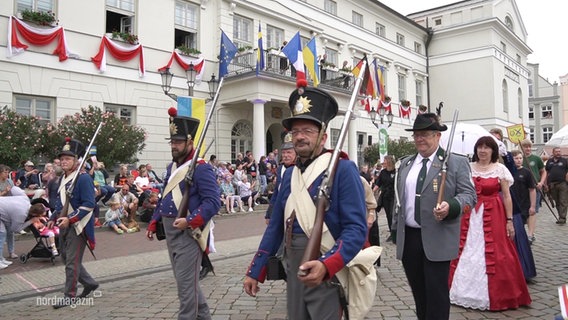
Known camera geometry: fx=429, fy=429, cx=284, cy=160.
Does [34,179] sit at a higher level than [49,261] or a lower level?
higher

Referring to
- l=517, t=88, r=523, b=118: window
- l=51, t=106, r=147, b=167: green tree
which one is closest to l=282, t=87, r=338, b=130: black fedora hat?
l=51, t=106, r=147, b=167: green tree

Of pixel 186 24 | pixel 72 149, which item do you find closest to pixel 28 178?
pixel 72 149

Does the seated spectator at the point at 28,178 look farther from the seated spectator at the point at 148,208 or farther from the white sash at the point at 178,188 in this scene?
the white sash at the point at 178,188

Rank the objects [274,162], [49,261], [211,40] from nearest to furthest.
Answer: [49,261]
[274,162]
[211,40]

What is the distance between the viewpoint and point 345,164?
269 centimetres

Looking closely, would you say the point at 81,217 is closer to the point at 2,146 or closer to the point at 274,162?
the point at 2,146

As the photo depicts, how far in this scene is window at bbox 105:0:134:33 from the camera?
16.7 metres

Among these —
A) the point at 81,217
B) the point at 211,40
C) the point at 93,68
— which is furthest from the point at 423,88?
the point at 81,217

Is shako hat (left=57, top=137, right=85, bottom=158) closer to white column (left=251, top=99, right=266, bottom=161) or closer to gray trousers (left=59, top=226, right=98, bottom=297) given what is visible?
gray trousers (left=59, top=226, right=98, bottom=297)

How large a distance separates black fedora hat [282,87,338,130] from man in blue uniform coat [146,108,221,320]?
1762mm

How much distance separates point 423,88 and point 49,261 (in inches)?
1386

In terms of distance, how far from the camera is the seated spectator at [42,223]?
8047 millimetres

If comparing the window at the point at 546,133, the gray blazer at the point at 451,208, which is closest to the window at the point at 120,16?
the gray blazer at the point at 451,208

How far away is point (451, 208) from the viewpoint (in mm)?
3445
